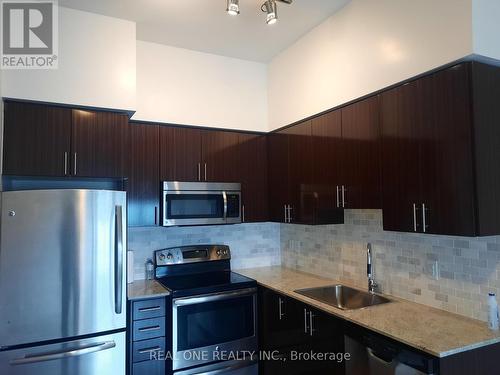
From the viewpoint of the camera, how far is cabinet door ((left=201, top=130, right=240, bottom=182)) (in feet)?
10.1

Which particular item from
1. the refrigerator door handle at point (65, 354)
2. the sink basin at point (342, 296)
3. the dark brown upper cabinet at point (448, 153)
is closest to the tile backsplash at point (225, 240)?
the refrigerator door handle at point (65, 354)

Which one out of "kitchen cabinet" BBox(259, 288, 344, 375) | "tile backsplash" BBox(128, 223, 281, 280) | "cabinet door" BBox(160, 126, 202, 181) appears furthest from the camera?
"tile backsplash" BBox(128, 223, 281, 280)

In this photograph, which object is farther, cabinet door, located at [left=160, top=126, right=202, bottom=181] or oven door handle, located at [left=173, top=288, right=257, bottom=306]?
cabinet door, located at [left=160, top=126, right=202, bottom=181]

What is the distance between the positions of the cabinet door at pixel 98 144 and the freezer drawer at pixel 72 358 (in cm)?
110

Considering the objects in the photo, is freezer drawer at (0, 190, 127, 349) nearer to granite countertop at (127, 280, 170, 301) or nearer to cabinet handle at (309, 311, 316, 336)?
granite countertop at (127, 280, 170, 301)

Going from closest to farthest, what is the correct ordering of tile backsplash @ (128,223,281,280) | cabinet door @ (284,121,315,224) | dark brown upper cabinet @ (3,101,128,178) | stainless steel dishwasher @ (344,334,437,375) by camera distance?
stainless steel dishwasher @ (344,334,437,375), dark brown upper cabinet @ (3,101,128,178), cabinet door @ (284,121,315,224), tile backsplash @ (128,223,281,280)

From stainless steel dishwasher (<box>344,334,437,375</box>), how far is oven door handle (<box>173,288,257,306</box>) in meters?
1.03

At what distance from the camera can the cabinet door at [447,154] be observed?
1639mm

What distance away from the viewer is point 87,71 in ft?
7.84

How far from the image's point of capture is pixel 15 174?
2174 mm

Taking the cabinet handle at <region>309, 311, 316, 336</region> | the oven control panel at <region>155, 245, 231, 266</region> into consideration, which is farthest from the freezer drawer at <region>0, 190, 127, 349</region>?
the cabinet handle at <region>309, 311, 316, 336</region>

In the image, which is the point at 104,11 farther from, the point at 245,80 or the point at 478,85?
the point at 478,85

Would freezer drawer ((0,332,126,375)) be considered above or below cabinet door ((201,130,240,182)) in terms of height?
below

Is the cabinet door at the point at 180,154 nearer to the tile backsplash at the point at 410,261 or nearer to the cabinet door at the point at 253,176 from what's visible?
the cabinet door at the point at 253,176
